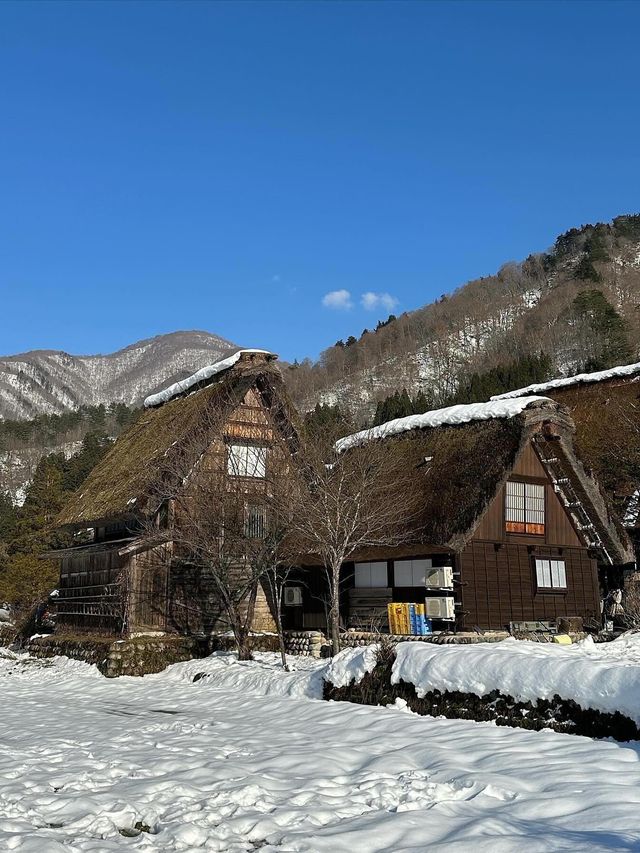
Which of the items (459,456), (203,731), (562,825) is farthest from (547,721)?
(459,456)

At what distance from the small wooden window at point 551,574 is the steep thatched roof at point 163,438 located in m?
8.90

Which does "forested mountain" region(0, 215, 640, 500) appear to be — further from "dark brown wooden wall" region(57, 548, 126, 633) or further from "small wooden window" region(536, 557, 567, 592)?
"dark brown wooden wall" region(57, 548, 126, 633)

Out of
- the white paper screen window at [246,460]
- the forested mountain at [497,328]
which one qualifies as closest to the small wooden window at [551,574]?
the white paper screen window at [246,460]

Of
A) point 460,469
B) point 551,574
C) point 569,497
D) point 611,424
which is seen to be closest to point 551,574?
point 551,574

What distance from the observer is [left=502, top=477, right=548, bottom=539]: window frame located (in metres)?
22.6

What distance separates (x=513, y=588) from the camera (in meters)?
22.5

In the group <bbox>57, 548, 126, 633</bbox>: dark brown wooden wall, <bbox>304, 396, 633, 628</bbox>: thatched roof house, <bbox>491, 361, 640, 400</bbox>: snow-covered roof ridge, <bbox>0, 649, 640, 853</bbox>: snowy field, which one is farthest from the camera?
<bbox>491, 361, 640, 400</bbox>: snow-covered roof ridge

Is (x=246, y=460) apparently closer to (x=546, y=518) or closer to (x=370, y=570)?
(x=370, y=570)

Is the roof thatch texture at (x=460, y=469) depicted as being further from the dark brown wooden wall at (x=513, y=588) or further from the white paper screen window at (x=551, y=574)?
the white paper screen window at (x=551, y=574)

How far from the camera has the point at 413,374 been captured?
104625 mm

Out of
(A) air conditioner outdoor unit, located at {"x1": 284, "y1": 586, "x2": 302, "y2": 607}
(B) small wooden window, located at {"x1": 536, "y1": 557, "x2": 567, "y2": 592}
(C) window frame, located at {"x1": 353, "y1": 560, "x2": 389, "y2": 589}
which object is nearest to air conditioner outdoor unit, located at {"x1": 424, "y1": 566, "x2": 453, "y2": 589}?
(C) window frame, located at {"x1": 353, "y1": 560, "x2": 389, "y2": 589}

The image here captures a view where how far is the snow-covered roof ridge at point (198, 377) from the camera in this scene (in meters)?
24.8

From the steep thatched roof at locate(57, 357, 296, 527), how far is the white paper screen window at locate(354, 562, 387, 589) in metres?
4.88

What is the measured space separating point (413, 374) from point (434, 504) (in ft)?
276
